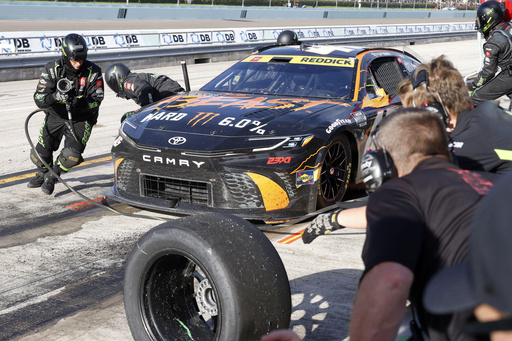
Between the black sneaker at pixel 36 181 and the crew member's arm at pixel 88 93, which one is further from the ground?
the crew member's arm at pixel 88 93

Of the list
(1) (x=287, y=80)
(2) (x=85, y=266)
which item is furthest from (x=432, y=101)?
(1) (x=287, y=80)

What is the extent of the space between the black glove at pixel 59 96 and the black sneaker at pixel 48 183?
0.84 meters

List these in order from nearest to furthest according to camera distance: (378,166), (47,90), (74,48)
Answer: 1. (378,166)
2. (74,48)
3. (47,90)

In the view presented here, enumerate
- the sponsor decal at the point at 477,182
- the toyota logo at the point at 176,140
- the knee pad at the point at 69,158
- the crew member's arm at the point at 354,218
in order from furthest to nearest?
the knee pad at the point at 69,158 → the toyota logo at the point at 176,140 → the crew member's arm at the point at 354,218 → the sponsor decal at the point at 477,182

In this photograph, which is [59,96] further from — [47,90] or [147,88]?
[147,88]

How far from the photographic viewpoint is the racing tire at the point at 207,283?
293cm

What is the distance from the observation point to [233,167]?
5.47 meters

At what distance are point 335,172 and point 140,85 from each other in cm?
273

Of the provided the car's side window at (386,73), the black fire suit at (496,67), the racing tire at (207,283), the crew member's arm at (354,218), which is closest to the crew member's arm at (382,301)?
the crew member's arm at (354,218)

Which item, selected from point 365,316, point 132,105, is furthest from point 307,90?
point 132,105

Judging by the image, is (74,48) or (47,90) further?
(47,90)

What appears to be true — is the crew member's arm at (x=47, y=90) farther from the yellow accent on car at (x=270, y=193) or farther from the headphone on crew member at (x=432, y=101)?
the headphone on crew member at (x=432, y=101)

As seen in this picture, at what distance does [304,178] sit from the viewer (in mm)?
5617

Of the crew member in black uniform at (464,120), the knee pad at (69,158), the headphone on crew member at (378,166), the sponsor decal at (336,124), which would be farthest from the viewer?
the knee pad at (69,158)
